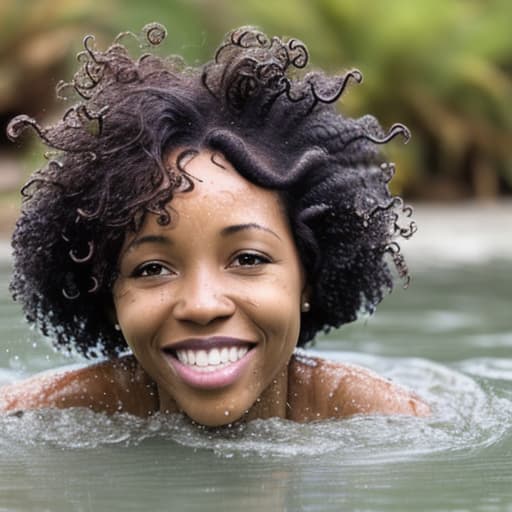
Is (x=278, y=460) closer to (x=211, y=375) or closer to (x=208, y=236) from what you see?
(x=211, y=375)

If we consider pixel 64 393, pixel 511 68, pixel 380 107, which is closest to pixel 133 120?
pixel 64 393

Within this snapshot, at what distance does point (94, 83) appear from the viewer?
4070mm

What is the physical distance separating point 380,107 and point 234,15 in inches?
69.3

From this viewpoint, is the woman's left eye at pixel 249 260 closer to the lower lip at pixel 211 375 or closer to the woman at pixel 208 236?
the woman at pixel 208 236

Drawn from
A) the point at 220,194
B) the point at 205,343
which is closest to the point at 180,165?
the point at 220,194

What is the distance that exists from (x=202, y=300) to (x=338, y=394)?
0.96 meters

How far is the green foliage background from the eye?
877 centimetres

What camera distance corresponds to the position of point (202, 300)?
11.8ft

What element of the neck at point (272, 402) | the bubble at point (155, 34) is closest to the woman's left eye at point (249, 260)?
the neck at point (272, 402)

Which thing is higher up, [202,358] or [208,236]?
[208,236]

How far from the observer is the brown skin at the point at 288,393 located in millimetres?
4375

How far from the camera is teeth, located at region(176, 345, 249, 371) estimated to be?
372cm

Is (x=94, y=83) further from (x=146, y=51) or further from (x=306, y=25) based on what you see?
(x=306, y=25)

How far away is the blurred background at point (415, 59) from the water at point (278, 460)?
24.6ft
